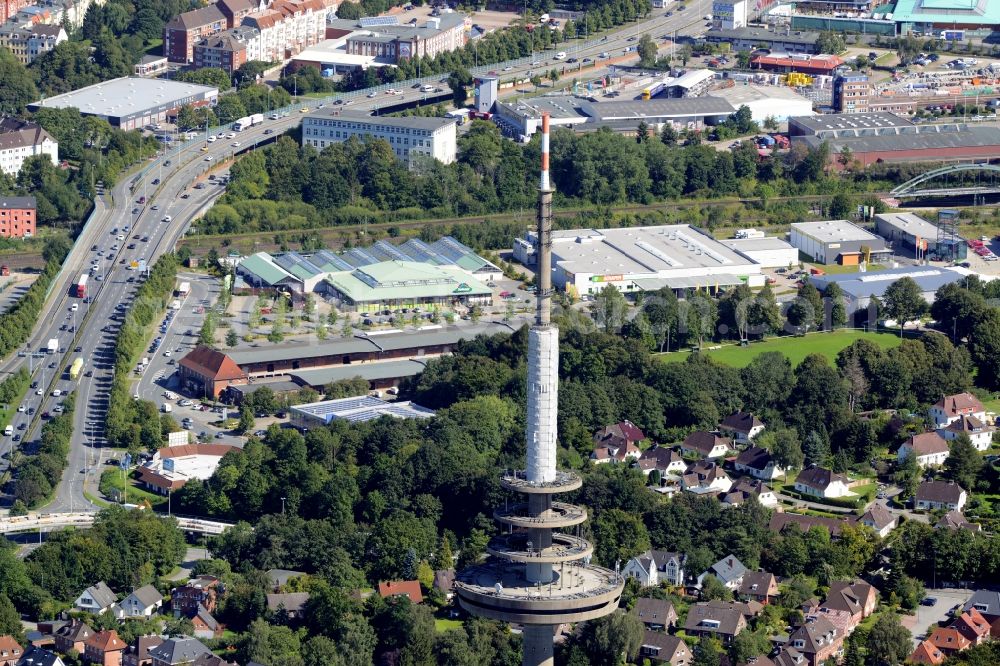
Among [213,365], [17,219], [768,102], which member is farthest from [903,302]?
[17,219]

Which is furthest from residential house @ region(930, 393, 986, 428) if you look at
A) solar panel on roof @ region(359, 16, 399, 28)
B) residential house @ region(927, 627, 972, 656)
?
solar panel on roof @ region(359, 16, 399, 28)

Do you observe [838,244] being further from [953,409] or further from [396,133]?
[953,409]

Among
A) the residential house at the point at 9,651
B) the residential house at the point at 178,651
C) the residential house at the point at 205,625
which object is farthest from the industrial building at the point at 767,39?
the residential house at the point at 9,651

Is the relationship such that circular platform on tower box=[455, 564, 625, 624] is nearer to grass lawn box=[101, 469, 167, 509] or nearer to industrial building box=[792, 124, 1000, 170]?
grass lawn box=[101, 469, 167, 509]

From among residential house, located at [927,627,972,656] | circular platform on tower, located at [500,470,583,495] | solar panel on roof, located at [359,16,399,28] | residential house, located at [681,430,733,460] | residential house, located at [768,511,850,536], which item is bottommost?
residential house, located at [681,430,733,460]

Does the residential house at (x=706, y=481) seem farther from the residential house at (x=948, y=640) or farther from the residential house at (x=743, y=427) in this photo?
the residential house at (x=948, y=640)

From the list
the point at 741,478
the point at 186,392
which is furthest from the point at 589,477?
the point at 186,392
